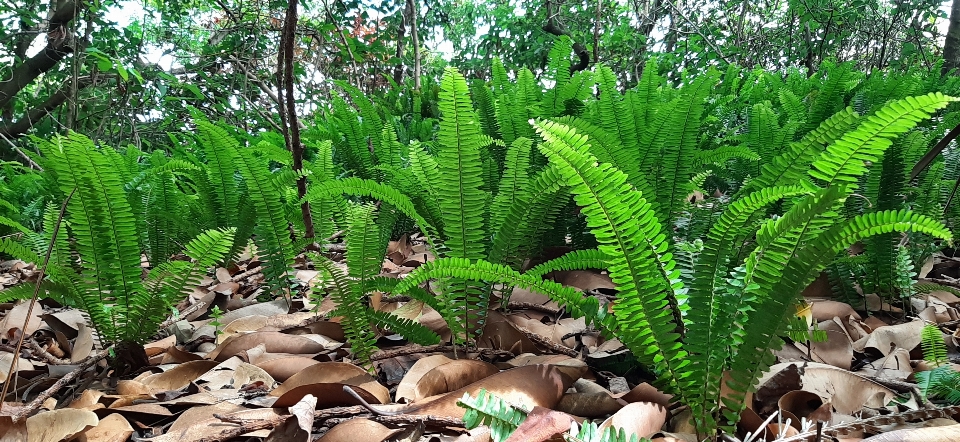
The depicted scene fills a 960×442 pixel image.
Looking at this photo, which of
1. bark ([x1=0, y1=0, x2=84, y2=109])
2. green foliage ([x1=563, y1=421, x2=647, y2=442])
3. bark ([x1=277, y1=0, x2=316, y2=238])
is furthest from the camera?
bark ([x1=0, y1=0, x2=84, y2=109])

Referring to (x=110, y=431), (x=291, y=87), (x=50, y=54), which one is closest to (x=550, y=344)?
(x=110, y=431)

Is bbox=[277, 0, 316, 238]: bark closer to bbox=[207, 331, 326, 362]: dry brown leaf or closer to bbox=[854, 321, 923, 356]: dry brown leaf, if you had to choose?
bbox=[207, 331, 326, 362]: dry brown leaf

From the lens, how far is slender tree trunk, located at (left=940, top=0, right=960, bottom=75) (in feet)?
16.8

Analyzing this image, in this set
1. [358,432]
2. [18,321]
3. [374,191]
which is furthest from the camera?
[18,321]

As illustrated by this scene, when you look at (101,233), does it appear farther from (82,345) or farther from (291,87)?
(291,87)

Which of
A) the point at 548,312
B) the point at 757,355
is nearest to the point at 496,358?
the point at 548,312

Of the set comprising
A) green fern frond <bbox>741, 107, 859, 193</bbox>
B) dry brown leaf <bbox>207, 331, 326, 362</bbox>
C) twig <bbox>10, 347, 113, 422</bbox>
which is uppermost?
green fern frond <bbox>741, 107, 859, 193</bbox>

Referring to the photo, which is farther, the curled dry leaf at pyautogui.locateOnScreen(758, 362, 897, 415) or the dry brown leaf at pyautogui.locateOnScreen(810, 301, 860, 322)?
the dry brown leaf at pyautogui.locateOnScreen(810, 301, 860, 322)

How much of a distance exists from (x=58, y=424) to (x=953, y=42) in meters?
6.49

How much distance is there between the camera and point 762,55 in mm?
8508

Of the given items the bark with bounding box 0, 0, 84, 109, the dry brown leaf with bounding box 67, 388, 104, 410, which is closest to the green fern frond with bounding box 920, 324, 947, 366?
the dry brown leaf with bounding box 67, 388, 104, 410

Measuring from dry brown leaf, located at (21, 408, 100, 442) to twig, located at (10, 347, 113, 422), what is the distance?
0.02 meters

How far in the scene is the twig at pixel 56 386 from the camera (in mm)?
1036

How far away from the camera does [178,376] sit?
1.30 meters
